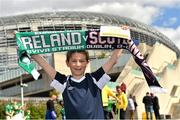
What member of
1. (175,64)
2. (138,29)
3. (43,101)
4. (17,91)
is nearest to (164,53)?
(175,64)

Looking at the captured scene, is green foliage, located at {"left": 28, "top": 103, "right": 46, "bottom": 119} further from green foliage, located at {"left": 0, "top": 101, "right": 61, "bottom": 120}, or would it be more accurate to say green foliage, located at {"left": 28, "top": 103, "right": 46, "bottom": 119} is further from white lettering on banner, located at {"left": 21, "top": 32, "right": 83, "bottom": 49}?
white lettering on banner, located at {"left": 21, "top": 32, "right": 83, "bottom": 49}

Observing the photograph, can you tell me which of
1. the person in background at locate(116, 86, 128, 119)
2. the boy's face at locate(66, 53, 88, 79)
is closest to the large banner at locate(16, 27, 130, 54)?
the boy's face at locate(66, 53, 88, 79)

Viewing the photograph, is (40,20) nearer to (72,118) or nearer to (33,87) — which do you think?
(33,87)

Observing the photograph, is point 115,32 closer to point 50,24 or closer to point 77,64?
point 77,64

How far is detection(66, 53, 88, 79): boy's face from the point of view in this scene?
4609 millimetres

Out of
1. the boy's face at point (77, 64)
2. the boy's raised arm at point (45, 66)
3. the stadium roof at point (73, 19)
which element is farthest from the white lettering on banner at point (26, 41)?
the stadium roof at point (73, 19)

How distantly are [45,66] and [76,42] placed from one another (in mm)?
361

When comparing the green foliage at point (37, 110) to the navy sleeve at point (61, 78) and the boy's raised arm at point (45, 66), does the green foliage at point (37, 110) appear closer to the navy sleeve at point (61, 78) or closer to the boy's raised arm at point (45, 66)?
the boy's raised arm at point (45, 66)

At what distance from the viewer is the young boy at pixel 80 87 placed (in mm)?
4469

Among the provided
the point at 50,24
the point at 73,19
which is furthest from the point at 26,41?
the point at 73,19

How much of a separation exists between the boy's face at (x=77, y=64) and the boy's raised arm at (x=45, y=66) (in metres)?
0.26

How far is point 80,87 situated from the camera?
458cm

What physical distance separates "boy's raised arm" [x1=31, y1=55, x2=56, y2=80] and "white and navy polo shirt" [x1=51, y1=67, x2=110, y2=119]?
6 centimetres

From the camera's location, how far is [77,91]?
4547 mm
